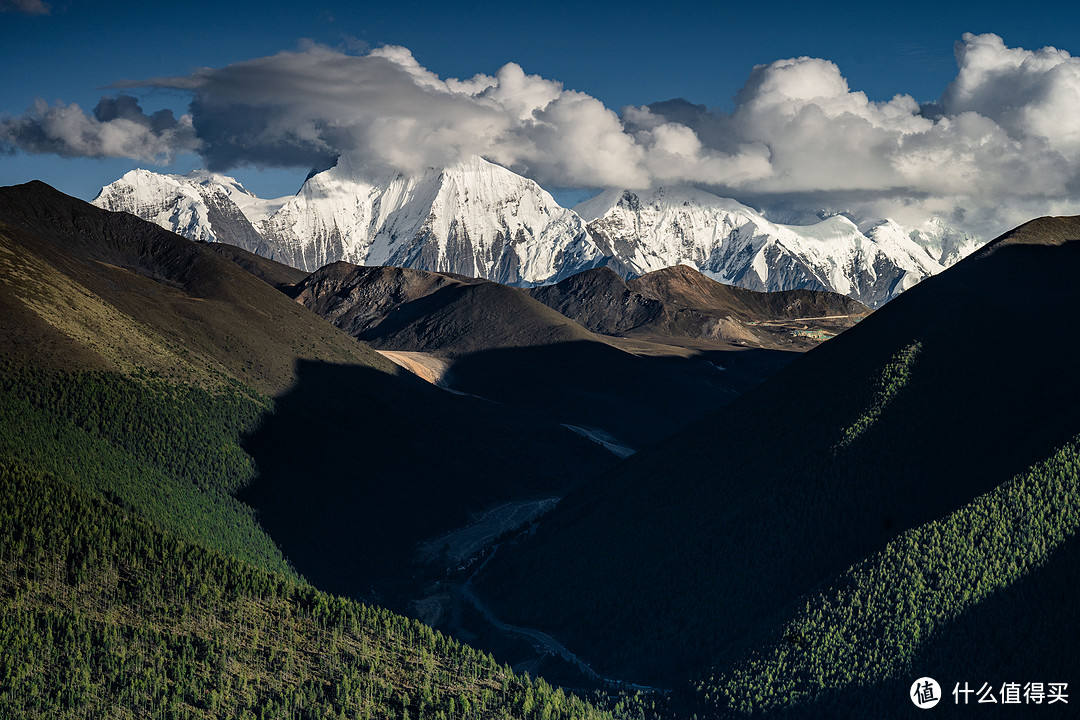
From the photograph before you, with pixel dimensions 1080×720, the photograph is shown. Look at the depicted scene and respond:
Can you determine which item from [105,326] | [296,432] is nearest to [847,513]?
[296,432]

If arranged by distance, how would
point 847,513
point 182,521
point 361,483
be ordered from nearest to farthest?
1. point 847,513
2. point 182,521
3. point 361,483

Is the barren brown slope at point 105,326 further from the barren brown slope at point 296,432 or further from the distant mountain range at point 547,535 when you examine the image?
the distant mountain range at point 547,535

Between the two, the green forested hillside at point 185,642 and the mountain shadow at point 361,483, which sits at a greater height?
the mountain shadow at point 361,483

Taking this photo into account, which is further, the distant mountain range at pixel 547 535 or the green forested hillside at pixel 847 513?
the green forested hillside at pixel 847 513

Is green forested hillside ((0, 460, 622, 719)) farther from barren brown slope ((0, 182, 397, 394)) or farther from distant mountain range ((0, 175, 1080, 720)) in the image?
barren brown slope ((0, 182, 397, 394))

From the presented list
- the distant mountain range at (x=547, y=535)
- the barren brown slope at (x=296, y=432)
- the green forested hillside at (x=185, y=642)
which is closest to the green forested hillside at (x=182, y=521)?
the green forested hillside at (x=185, y=642)

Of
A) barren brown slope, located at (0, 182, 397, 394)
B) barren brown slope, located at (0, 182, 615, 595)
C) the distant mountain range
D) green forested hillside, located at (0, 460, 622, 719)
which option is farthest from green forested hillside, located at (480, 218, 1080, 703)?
barren brown slope, located at (0, 182, 397, 394)

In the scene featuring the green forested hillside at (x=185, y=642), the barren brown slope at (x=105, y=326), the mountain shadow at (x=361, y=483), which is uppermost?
the barren brown slope at (x=105, y=326)

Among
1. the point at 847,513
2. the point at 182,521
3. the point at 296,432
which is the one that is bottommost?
the point at 182,521

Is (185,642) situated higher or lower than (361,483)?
lower

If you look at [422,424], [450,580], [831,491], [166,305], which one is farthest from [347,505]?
[831,491]

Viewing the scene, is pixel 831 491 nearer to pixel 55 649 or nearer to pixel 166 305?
pixel 55 649

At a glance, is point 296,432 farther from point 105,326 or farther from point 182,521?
point 182,521
